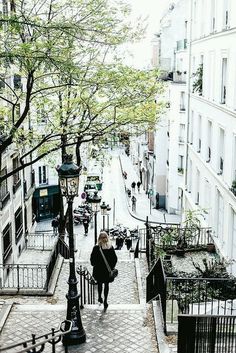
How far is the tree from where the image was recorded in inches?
433

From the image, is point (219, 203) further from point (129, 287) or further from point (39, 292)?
point (39, 292)

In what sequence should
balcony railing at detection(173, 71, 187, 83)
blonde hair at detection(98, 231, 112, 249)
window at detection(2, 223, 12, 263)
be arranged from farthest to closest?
balcony railing at detection(173, 71, 187, 83) → window at detection(2, 223, 12, 263) → blonde hair at detection(98, 231, 112, 249)

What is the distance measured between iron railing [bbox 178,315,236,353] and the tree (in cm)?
587

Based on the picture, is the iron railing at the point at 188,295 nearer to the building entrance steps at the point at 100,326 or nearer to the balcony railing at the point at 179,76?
the building entrance steps at the point at 100,326

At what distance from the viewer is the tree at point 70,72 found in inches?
433

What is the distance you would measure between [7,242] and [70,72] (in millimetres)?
15403

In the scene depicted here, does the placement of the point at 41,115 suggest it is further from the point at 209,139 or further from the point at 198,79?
the point at 198,79

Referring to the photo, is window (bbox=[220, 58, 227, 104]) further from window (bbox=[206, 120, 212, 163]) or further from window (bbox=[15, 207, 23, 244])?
window (bbox=[15, 207, 23, 244])

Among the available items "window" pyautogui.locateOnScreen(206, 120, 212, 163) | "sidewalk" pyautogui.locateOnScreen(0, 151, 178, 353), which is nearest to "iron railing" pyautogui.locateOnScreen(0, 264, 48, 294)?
"sidewalk" pyautogui.locateOnScreen(0, 151, 178, 353)

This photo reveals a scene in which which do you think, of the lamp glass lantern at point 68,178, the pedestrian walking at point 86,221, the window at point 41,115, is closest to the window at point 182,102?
the pedestrian walking at point 86,221

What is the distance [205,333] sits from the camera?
7.81 metres

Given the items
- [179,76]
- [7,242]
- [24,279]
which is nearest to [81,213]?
[179,76]

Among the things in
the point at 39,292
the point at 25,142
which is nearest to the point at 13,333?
the point at 39,292

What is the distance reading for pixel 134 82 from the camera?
17.7m
